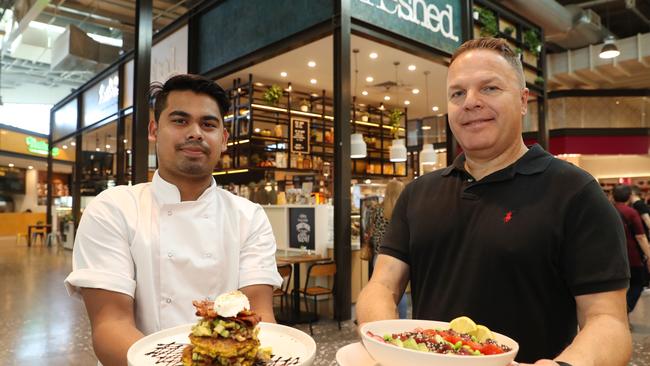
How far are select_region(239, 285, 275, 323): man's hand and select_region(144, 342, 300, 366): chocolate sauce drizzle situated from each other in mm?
415

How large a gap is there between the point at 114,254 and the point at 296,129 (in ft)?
25.0

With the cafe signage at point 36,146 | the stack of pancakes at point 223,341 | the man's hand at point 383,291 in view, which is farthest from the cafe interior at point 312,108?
A: the cafe signage at point 36,146

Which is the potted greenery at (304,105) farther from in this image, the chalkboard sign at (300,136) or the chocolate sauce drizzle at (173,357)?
the chocolate sauce drizzle at (173,357)

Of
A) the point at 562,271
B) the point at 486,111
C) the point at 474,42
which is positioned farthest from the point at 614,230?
the point at 474,42

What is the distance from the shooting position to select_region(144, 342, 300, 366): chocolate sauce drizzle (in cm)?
99

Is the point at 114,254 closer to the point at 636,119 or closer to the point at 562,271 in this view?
the point at 562,271

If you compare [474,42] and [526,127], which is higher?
[526,127]

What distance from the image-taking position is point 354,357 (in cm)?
97

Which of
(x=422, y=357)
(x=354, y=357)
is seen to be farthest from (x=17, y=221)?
(x=422, y=357)

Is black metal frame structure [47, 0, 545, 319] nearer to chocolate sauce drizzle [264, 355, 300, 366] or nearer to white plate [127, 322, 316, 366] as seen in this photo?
white plate [127, 322, 316, 366]

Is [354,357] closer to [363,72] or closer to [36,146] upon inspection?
[363,72]

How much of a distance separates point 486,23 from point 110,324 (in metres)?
7.35

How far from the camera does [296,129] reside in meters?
8.88

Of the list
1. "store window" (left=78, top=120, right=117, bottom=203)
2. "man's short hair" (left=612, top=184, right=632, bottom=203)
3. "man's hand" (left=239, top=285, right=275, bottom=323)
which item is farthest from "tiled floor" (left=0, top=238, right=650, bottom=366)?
"store window" (left=78, top=120, right=117, bottom=203)
